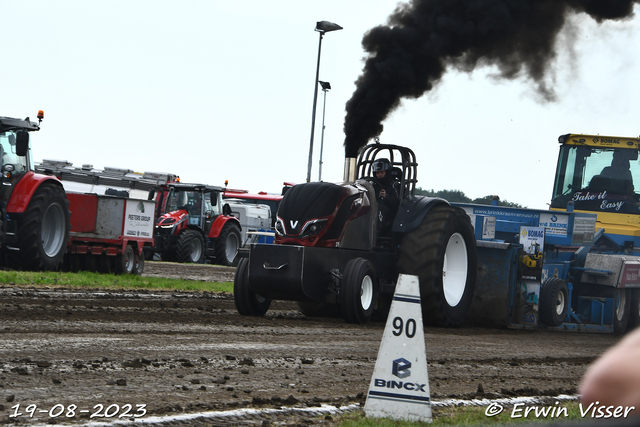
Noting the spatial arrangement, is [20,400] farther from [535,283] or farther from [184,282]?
[184,282]

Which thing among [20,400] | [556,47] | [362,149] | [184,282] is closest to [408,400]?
[20,400]

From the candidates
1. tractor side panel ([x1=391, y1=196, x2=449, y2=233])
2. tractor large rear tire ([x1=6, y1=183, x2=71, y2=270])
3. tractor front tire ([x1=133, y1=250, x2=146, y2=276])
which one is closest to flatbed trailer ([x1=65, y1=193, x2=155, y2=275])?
tractor front tire ([x1=133, y1=250, x2=146, y2=276])

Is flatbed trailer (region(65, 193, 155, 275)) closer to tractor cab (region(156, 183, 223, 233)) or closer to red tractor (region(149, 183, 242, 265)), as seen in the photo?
red tractor (region(149, 183, 242, 265))

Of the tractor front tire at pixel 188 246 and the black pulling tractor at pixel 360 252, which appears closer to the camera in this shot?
the black pulling tractor at pixel 360 252

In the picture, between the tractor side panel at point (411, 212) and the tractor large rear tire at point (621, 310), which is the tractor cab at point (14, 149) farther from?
the tractor large rear tire at point (621, 310)

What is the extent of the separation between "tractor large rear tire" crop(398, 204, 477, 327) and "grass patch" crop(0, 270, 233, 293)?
5496mm

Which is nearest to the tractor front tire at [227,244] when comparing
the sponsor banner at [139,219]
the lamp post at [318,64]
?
the lamp post at [318,64]

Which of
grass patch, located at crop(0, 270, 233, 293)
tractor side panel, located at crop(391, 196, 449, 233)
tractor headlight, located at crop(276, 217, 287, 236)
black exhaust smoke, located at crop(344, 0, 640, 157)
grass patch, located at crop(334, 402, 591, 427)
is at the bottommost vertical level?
grass patch, located at crop(0, 270, 233, 293)

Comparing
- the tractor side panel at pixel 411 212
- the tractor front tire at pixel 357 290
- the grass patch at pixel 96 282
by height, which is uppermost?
the tractor side panel at pixel 411 212

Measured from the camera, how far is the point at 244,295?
9.81m

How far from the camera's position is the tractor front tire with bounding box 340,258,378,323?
9.20 meters

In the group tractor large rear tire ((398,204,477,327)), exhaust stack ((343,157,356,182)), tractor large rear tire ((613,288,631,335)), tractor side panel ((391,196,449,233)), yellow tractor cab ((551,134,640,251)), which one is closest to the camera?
tractor large rear tire ((398,204,477,327))

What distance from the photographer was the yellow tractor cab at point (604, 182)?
47.5 feet

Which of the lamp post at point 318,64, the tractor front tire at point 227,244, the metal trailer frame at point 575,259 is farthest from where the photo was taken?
the tractor front tire at point 227,244
